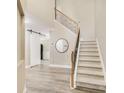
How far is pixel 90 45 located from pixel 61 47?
2.46 metres

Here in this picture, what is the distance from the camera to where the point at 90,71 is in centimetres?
454

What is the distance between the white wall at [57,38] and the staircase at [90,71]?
205cm

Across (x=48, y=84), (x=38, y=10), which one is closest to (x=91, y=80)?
(x=48, y=84)

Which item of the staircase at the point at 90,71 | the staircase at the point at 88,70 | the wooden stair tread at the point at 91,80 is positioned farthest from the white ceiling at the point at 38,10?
the wooden stair tread at the point at 91,80

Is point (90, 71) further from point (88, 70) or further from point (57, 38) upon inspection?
point (57, 38)

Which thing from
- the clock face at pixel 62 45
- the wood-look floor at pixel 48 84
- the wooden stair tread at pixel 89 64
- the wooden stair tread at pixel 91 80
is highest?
the clock face at pixel 62 45

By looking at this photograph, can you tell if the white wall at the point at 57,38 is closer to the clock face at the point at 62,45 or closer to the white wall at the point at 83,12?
the clock face at the point at 62,45

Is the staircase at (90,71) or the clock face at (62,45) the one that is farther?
the clock face at (62,45)

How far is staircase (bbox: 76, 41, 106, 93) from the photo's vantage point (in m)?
3.89

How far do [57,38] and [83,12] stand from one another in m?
2.36

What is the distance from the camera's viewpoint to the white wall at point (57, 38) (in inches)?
313

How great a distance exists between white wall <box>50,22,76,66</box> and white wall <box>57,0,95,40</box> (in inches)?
36.4
